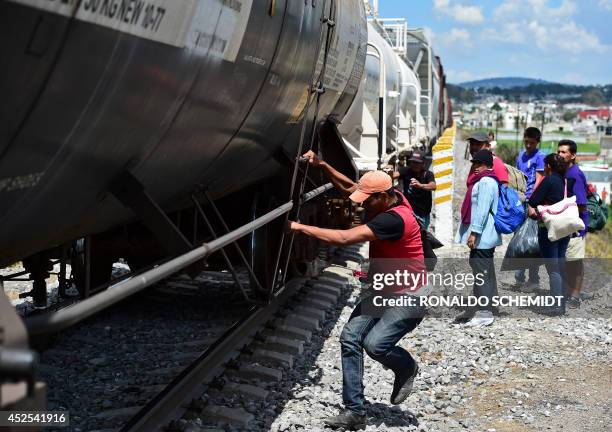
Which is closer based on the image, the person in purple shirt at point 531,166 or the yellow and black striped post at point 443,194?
the person in purple shirt at point 531,166

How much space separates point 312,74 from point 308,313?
274cm

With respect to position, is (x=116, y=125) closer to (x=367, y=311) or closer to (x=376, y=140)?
(x=367, y=311)

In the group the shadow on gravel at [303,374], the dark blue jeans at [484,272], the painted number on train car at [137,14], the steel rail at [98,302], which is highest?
the painted number on train car at [137,14]

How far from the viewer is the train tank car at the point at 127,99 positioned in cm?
269

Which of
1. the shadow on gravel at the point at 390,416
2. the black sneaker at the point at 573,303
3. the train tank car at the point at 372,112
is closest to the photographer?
the shadow on gravel at the point at 390,416

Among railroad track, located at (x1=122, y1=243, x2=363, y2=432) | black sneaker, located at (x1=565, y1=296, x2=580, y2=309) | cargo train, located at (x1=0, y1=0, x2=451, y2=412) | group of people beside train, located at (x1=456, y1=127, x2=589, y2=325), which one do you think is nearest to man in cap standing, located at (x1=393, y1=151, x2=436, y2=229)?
group of people beside train, located at (x1=456, y1=127, x2=589, y2=325)

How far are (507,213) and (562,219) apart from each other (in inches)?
28.7

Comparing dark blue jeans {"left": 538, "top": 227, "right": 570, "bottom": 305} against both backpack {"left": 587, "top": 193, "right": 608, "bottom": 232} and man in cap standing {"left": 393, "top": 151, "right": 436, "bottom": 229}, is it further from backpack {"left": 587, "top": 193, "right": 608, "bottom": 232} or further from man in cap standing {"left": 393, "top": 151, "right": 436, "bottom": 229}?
man in cap standing {"left": 393, "top": 151, "right": 436, "bottom": 229}

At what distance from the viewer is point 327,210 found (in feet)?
32.7

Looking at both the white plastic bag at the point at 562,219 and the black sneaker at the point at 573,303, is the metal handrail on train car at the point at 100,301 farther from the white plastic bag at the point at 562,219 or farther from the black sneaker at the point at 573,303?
the black sneaker at the point at 573,303

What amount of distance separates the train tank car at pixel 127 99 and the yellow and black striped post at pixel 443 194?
753 cm

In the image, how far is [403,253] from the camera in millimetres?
5535

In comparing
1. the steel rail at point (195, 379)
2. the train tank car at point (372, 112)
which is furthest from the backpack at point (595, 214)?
the steel rail at point (195, 379)

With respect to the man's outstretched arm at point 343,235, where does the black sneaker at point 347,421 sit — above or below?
below
